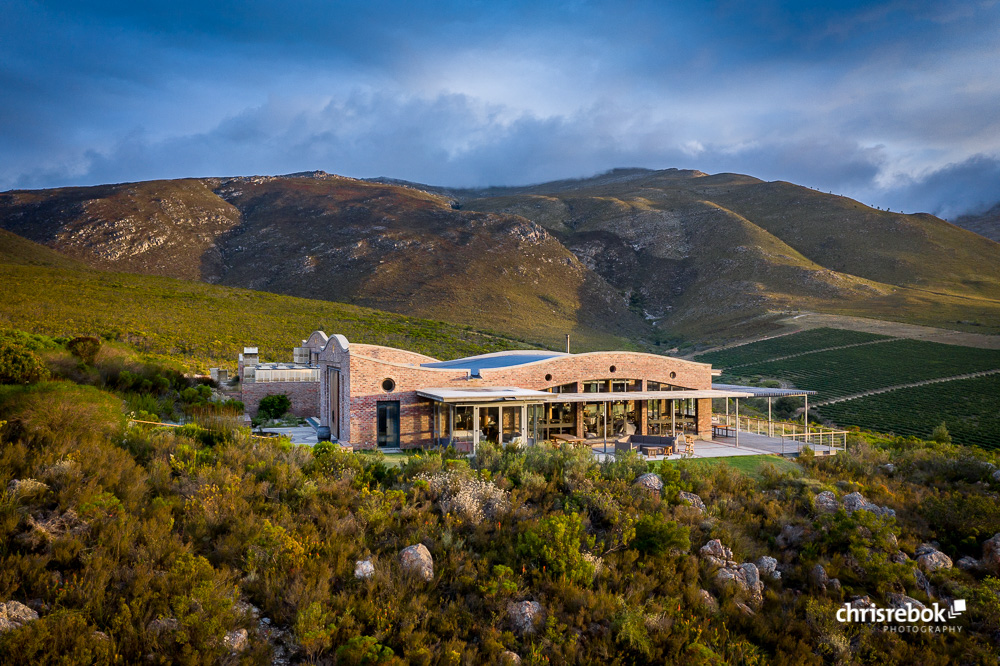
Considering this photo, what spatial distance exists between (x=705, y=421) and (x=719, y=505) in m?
11.9

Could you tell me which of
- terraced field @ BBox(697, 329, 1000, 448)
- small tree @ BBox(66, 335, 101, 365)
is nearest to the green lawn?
small tree @ BBox(66, 335, 101, 365)

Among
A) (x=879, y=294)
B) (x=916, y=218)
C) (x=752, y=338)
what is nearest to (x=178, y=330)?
(x=752, y=338)

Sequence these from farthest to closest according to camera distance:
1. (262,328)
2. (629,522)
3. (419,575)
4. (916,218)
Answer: (916,218), (262,328), (629,522), (419,575)

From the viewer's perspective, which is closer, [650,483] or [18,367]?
[650,483]

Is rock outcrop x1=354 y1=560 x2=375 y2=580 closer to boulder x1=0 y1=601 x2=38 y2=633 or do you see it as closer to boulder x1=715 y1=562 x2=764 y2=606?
boulder x1=0 y1=601 x2=38 y2=633

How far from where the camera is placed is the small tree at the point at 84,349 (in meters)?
19.4

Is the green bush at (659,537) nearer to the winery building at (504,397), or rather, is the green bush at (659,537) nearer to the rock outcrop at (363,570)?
the rock outcrop at (363,570)

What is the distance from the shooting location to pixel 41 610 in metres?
6.86

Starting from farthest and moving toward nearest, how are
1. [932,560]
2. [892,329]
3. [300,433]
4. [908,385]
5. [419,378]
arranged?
1. [892,329]
2. [908,385]
3. [300,433]
4. [419,378]
5. [932,560]

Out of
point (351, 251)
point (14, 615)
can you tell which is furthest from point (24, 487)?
point (351, 251)

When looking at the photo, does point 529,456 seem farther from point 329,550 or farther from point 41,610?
point 41,610

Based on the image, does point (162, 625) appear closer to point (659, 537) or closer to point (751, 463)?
point (659, 537)

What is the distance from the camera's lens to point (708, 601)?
9.33 metres

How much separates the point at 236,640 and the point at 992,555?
44.1 ft
